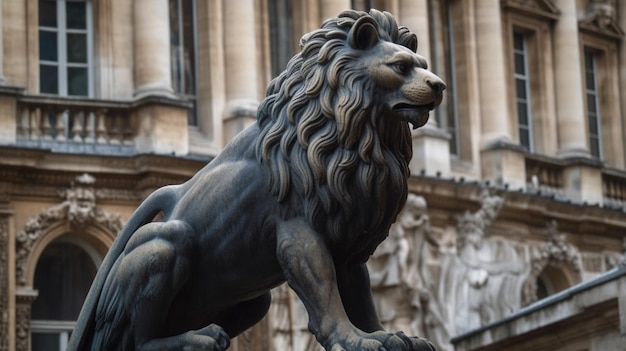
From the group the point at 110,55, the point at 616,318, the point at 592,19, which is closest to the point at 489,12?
the point at 592,19

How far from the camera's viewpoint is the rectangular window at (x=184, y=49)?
30.3m

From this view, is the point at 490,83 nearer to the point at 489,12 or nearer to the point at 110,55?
the point at 489,12

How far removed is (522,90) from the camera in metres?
36.3

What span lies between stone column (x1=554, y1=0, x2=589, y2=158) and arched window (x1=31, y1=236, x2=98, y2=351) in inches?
453

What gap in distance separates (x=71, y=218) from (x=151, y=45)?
3218mm

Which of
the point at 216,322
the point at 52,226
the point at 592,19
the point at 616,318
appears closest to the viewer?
the point at 216,322

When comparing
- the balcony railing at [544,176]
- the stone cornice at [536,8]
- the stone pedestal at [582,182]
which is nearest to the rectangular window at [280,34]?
the balcony railing at [544,176]

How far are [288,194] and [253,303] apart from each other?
0.75m

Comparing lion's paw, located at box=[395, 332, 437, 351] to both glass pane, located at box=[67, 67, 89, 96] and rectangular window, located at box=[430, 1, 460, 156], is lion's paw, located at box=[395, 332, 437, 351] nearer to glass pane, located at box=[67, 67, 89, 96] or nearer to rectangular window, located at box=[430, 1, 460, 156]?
glass pane, located at box=[67, 67, 89, 96]

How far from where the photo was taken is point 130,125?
28.5 metres

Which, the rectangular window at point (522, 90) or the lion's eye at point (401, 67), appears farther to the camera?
the rectangular window at point (522, 90)

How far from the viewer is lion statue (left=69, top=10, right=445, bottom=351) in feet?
22.2

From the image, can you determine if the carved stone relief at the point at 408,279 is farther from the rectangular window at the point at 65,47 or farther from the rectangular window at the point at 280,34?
the rectangular window at the point at 65,47

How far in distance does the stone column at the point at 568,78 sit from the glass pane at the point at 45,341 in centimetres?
1219
